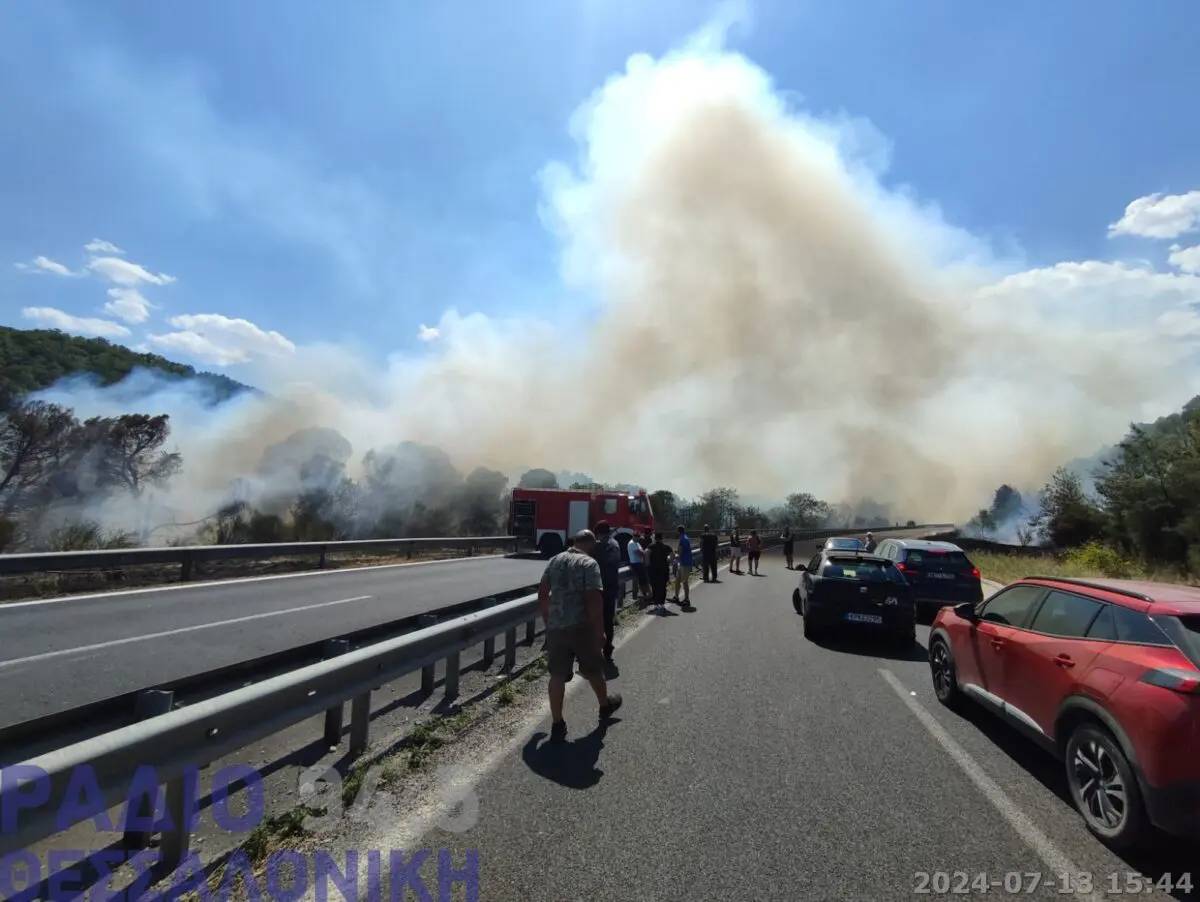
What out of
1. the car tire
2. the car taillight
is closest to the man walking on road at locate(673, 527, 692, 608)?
the car tire

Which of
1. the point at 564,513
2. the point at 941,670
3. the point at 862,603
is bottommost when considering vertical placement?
the point at 941,670

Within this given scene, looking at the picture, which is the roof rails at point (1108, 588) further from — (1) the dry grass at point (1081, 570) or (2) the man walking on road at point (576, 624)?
(1) the dry grass at point (1081, 570)

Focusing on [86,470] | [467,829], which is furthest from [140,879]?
[86,470]

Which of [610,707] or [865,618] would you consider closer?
[610,707]

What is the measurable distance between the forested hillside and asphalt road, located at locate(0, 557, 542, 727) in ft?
102

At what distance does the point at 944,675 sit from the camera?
6.20 metres

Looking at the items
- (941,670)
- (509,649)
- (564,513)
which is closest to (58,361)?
(564,513)

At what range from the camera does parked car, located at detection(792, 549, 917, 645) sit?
913cm

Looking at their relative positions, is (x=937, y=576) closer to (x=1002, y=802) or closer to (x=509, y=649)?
(x=509, y=649)

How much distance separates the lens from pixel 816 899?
9.44ft

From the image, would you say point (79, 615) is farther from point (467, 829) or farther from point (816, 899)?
point (816, 899)

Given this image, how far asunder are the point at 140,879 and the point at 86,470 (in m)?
31.9

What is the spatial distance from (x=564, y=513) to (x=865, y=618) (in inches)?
715

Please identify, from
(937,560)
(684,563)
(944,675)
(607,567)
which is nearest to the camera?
(944,675)
